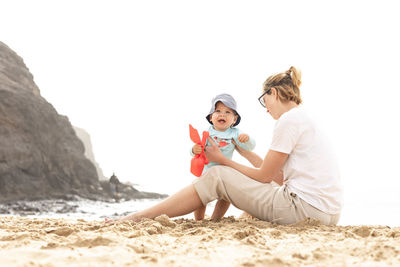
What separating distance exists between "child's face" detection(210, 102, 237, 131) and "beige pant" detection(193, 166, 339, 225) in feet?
3.06

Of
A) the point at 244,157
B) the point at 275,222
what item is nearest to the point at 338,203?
the point at 275,222

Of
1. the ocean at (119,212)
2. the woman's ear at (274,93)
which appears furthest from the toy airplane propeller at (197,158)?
the ocean at (119,212)

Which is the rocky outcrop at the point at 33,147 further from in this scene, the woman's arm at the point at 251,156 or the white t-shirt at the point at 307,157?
the white t-shirt at the point at 307,157

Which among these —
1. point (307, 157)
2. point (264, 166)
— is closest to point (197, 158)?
point (264, 166)

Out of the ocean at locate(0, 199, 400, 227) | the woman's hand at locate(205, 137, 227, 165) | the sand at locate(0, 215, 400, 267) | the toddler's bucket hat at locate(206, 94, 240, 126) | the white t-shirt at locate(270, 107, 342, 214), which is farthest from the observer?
the ocean at locate(0, 199, 400, 227)

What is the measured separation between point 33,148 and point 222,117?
16.0 m

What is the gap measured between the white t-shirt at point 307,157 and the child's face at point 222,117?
113 centimetres

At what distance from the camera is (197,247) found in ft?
6.68

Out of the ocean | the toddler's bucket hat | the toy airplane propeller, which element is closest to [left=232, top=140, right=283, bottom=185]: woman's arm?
the toddler's bucket hat

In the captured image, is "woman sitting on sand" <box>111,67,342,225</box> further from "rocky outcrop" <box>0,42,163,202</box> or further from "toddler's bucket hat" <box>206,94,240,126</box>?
"rocky outcrop" <box>0,42,163,202</box>

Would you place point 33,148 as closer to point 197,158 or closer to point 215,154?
point 197,158

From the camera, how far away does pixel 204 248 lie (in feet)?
6.57

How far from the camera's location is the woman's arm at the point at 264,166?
290cm

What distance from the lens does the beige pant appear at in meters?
2.95
